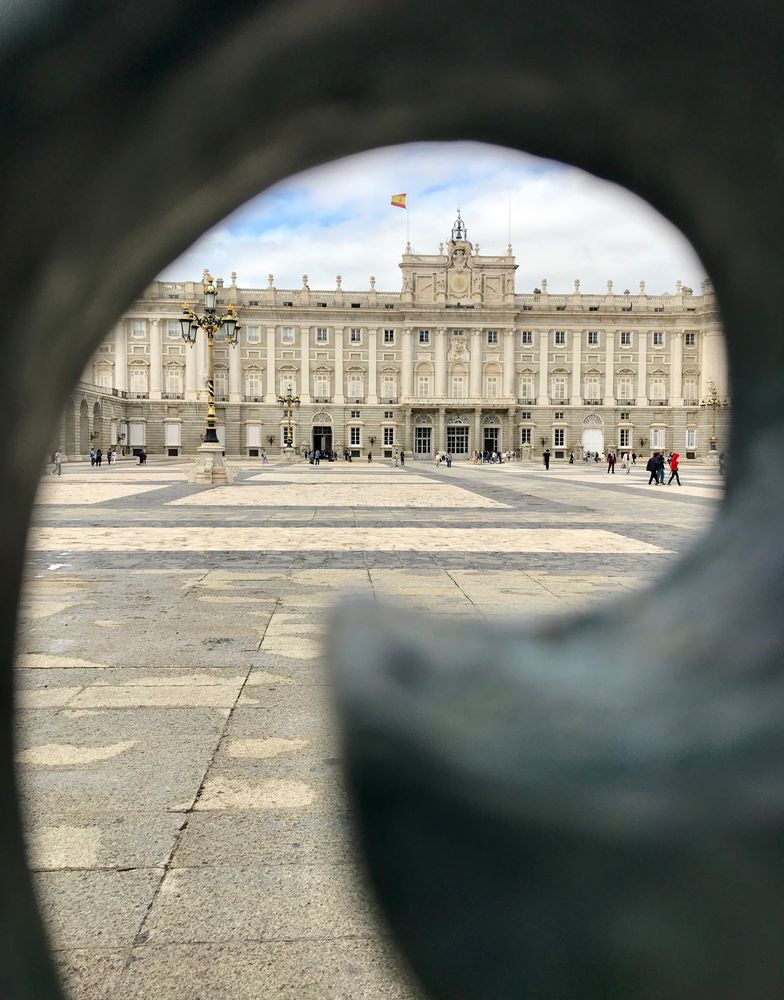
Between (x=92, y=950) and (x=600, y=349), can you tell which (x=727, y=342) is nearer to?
(x=92, y=950)

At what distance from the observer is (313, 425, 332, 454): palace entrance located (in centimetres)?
6156

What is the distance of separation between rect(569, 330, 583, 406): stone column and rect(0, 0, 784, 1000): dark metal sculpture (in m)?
64.2

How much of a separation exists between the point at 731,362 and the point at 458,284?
6405 cm

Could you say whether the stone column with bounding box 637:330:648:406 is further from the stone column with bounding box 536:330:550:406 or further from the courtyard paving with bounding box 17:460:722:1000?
the courtyard paving with bounding box 17:460:722:1000

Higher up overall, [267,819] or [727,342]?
[727,342]

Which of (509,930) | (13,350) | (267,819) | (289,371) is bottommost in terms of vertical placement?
(267,819)

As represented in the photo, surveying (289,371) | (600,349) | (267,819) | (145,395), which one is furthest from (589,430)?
(267,819)

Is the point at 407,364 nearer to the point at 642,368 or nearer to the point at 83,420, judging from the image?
the point at 642,368

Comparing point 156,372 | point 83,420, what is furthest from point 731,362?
point 156,372

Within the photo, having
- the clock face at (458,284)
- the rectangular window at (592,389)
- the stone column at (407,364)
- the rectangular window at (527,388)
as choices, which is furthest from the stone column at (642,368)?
the stone column at (407,364)

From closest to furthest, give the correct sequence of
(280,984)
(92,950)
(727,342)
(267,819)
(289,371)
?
(727,342) < (280,984) < (92,950) < (267,819) < (289,371)

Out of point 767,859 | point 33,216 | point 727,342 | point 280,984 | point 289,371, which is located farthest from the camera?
point 289,371

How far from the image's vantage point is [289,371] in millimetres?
61594

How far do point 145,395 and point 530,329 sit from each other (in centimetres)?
2996
